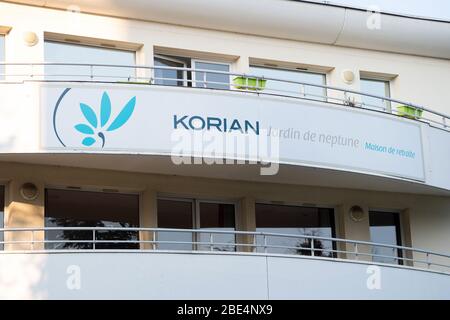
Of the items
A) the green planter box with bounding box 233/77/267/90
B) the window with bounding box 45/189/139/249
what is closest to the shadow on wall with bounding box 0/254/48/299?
the window with bounding box 45/189/139/249

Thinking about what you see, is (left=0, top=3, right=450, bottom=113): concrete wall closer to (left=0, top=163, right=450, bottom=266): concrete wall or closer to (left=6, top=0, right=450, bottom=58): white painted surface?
(left=6, top=0, right=450, bottom=58): white painted surface

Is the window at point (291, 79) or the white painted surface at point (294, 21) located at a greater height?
the white painted surface at point (294, 21)

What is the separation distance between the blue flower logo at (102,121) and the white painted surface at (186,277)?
1998mm

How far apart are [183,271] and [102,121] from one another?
8.75 ft

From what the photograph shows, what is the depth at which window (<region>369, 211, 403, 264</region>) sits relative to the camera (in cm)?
1975

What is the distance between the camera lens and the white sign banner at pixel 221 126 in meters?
15.8

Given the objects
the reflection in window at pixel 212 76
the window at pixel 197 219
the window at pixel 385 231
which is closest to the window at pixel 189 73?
the reflection in window at pixel 212 76

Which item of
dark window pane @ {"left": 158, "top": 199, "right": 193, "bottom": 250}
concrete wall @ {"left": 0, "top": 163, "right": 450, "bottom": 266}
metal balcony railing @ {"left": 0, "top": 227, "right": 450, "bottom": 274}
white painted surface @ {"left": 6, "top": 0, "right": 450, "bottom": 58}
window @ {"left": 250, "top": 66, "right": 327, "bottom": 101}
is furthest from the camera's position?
window @ {"left": 250, "top": 66, "right": 327, "bottom": 101}

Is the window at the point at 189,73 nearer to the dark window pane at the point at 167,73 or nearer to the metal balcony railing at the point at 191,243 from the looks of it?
the dark window pane at the point at 167,73

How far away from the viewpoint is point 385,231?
65.8ft

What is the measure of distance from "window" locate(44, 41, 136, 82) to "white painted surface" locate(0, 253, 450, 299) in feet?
12.2

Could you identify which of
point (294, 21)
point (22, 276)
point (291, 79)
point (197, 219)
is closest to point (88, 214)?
point (197, 219)

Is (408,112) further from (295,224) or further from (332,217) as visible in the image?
(295,224)
